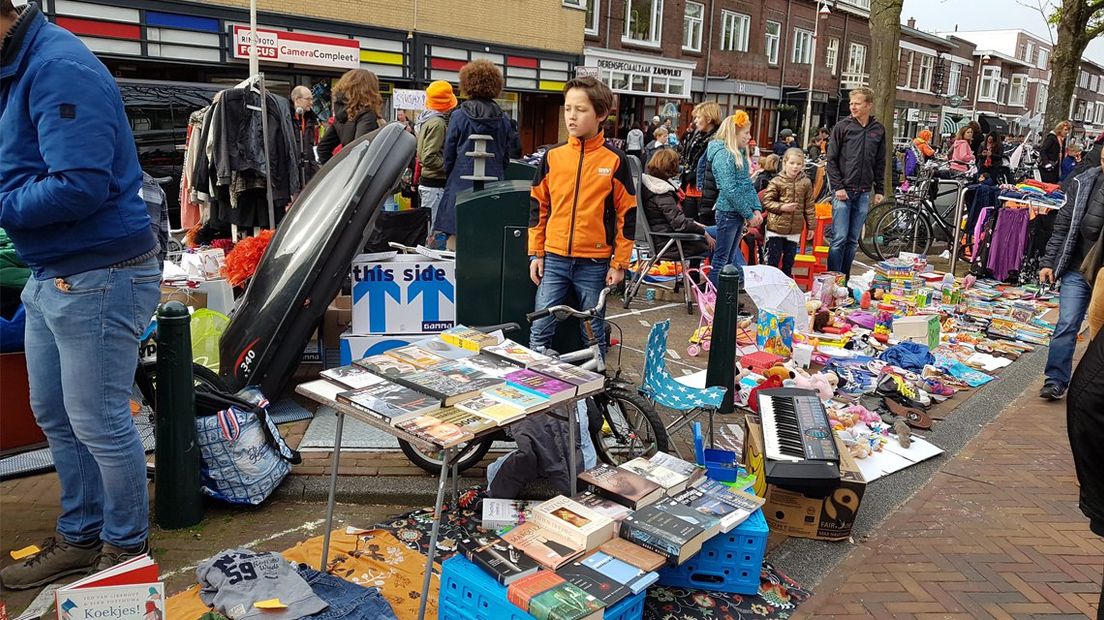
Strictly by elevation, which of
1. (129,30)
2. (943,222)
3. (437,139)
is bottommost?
(943,222)

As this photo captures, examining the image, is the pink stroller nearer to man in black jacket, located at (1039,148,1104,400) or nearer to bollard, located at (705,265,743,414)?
bollard, located at (705,265,743,414)

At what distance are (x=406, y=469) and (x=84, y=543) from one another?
1535mm

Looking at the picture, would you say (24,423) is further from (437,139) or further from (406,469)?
(437,139)

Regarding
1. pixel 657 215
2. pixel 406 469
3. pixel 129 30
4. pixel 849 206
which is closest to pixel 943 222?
pixel 849 206

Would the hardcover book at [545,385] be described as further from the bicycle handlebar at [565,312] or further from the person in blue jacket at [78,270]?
the person in blue jacket at [78,270]

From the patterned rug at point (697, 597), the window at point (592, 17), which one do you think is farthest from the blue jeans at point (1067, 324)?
the window at point (592, 17)

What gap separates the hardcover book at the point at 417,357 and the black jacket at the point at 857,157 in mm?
6767

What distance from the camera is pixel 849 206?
9.04m

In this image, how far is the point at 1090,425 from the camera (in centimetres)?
239

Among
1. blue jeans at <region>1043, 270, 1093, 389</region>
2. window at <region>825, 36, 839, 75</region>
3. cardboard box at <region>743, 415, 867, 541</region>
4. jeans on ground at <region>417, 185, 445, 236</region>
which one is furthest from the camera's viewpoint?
window at <region>825, 36, 839, 75</region>

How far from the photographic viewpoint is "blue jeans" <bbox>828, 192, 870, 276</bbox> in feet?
29.6

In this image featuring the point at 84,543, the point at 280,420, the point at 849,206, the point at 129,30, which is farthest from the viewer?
→ the point at 129,30

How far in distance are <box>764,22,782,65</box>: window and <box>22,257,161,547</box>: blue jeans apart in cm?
3496

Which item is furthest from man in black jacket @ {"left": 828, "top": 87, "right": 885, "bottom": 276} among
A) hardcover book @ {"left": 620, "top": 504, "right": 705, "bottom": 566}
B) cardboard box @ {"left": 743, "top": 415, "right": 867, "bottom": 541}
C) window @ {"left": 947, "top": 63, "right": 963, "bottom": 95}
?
window @ {"left": 947, "top": 63, "right": 963, "bottom": 95}
